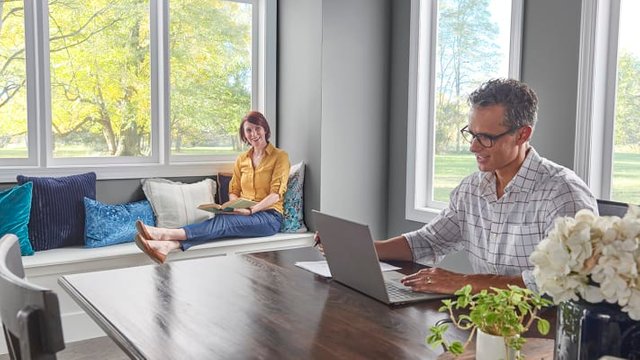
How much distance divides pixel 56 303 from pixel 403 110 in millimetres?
3353

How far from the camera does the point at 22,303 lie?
107 cm

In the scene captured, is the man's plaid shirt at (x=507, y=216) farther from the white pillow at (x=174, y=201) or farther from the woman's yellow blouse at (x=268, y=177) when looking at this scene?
the white pillow at (x=174, y=201)

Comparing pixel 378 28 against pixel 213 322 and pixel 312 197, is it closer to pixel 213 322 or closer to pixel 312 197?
pixel 312 197

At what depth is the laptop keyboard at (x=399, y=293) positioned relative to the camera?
1.62 m

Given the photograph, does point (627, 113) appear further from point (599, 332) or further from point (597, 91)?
point (599, 332)

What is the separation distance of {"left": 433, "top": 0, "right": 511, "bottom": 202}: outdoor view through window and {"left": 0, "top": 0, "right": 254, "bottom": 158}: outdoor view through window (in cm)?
143

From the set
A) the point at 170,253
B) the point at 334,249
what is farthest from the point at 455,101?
the point at 334,249

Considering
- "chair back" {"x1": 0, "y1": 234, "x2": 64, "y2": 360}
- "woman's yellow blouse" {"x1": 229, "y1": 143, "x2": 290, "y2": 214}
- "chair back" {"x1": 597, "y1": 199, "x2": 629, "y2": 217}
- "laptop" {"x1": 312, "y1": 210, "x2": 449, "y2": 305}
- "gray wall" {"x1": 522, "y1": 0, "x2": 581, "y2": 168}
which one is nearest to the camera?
"chair back" {"x1": 0, "y1": 234, "x2": 64, "y2": 360}

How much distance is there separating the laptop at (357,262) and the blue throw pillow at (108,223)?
2230mm

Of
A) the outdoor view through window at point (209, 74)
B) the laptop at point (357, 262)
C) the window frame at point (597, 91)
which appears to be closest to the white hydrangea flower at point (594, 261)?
the laptop at point (357, 262)

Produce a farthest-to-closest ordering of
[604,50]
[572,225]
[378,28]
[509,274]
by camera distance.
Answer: [378,28]
[604,50]
[509,274]
[572,225]

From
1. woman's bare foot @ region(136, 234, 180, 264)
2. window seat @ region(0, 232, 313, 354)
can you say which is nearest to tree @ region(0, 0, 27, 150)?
window seat @ region(0, 232, 313, 354)

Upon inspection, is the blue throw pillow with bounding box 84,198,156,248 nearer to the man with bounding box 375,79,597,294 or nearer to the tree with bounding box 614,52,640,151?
the man with bounding box 375,79,597,294

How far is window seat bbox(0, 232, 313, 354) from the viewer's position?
3.29 metres
